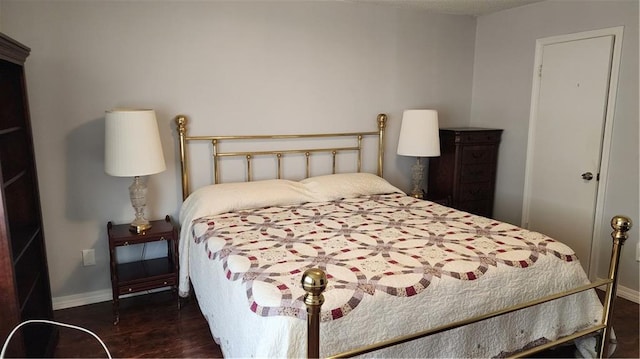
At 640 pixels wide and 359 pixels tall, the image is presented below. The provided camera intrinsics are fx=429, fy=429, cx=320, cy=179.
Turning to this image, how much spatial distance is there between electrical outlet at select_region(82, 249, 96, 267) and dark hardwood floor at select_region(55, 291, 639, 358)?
297 millimetres

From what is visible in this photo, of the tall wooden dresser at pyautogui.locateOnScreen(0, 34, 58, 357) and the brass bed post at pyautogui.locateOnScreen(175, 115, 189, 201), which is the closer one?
the tall wooden dresser at pyautogui.locateOnScreen(0, 34, 58, 357)

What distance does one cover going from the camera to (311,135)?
141 inches

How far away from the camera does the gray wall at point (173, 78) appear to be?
2.77 meters

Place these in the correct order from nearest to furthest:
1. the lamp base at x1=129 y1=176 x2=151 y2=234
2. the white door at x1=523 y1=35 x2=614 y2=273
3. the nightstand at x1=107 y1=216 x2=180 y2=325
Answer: the nightstand at x1=107 y1=216 x2=180 y2=325, the lamp base at x1=129 y1=176 x2=151 y2=234, the white door at x1=523 y1=35 x2=614 y2=273

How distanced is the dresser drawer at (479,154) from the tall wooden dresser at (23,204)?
3.24 meters

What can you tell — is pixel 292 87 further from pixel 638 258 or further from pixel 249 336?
pixel 638 258

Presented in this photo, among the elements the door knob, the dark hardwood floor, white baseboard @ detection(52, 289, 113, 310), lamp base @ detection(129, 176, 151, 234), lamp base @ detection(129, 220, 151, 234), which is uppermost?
the door knob

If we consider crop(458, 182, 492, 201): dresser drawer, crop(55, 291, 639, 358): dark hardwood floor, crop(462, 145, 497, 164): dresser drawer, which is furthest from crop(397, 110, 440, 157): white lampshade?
crop(55, 291, 639, 358): dark hardwood floor

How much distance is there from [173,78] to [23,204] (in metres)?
1.24

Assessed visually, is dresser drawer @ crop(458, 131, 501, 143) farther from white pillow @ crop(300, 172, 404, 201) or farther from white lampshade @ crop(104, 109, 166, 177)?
white lampshade @ crop(104, 109, 166, 177)

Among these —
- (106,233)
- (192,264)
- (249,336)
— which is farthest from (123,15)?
(249,336)

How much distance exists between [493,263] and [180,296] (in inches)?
79.7

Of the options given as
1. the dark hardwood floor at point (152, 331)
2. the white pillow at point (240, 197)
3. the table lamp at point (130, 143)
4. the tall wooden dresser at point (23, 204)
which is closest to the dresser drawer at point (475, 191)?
the dark hardwood floor at point (152, 331)

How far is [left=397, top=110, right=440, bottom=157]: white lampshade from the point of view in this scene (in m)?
3.63
